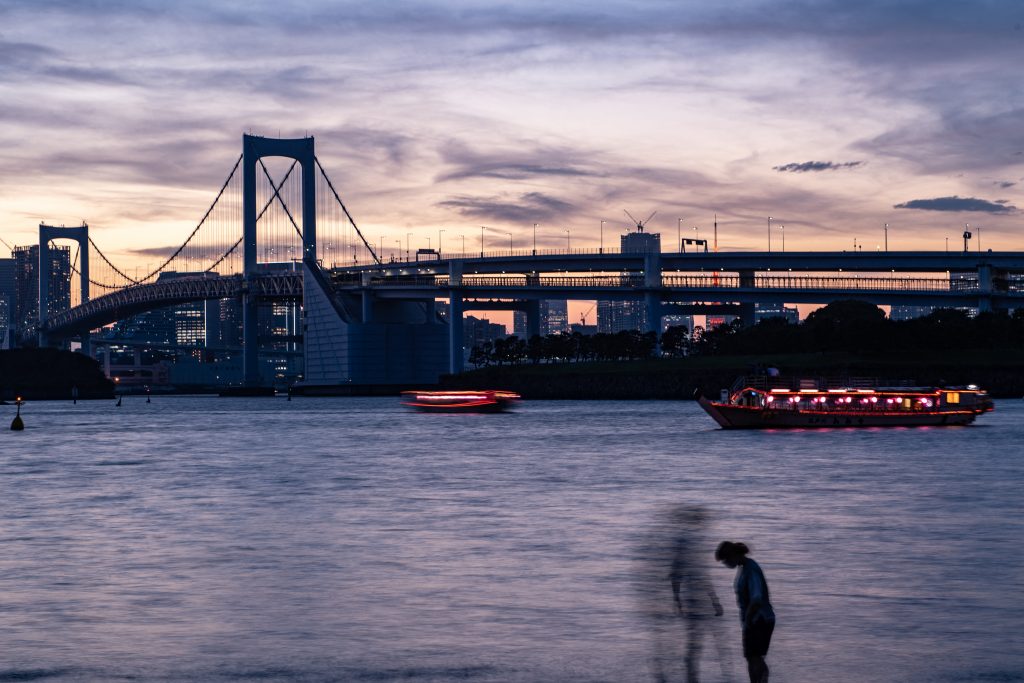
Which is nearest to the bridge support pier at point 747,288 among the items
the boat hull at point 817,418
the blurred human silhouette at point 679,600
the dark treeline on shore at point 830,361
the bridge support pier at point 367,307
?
the dark treeline on shore at point 830,361

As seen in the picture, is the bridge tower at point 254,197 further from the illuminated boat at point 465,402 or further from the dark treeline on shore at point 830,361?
the illuminated boat at point 465,402

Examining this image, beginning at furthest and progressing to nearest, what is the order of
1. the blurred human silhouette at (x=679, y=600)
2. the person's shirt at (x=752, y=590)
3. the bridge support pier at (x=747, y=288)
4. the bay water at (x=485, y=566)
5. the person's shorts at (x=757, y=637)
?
the bridge support pier at (x=747, y=288)
the bay water at (x=485, y=566)
the blurred human silhouette at (x=679, y=600)
the person's shorts at (x=757, y=637)
the person's shirt at (x=752, y=590)

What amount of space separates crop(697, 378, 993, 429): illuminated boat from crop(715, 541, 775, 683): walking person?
75322 millimetres

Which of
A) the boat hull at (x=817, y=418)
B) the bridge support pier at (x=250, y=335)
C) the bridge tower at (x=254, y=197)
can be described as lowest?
the boat hull at (x=817, y=418)

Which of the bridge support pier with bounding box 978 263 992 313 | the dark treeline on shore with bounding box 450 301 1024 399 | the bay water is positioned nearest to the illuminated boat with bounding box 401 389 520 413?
the dark treeline on shore with bounding box 450 301 1024 399

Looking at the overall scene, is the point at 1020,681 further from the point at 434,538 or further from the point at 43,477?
the point at 43,477

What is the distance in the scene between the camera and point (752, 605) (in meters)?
13.2

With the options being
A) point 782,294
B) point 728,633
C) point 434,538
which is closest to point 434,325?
point 782,294

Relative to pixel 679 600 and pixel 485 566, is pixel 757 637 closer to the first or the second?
pixel 679 600

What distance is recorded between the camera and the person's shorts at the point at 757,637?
13.3 metres

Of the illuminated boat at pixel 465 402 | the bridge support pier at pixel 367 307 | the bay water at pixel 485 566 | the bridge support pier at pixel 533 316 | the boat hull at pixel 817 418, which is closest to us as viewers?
the bay water at pixel 485 566

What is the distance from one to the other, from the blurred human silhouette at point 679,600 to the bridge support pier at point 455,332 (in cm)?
14859

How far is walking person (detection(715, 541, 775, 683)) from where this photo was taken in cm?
1301

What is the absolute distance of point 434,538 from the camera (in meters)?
30.5
